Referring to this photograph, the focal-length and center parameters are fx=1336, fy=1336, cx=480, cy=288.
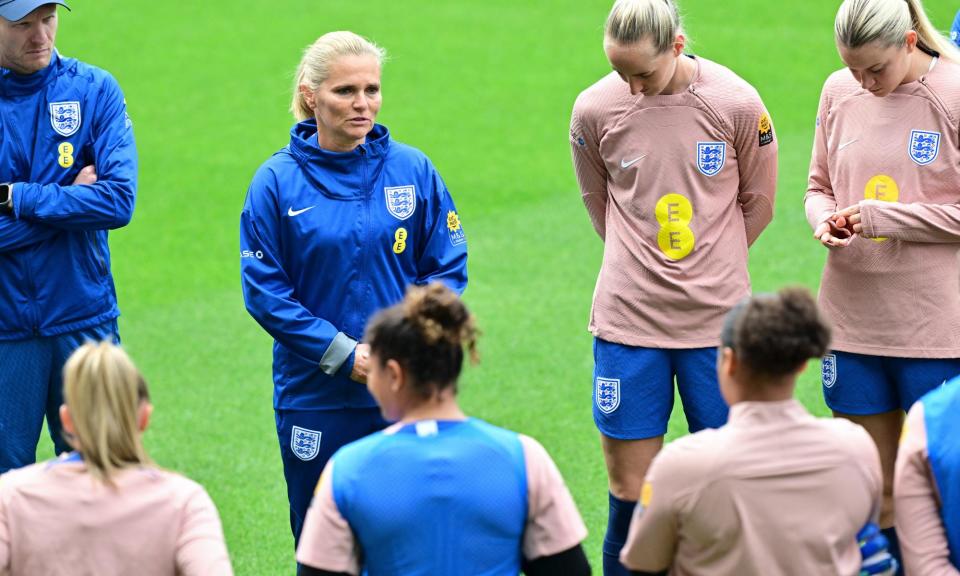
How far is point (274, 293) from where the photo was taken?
442cm

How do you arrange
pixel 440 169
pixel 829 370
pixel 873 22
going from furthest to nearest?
pixel 440 169
pixel 829 370
pixel 873 22

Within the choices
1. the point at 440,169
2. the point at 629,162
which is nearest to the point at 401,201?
the point at 629,162

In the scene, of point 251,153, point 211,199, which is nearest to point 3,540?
point 211,199

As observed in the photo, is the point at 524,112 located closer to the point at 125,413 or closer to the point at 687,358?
the point at 687,358

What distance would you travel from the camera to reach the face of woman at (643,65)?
172 inches

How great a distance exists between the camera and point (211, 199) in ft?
39.9

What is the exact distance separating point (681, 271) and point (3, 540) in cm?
246

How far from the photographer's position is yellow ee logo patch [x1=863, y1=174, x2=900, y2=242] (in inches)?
180

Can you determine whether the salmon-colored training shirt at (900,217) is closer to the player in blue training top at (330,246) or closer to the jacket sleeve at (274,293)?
the player in blue training top at (330,246)

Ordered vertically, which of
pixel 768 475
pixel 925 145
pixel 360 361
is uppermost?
pixel 925 145

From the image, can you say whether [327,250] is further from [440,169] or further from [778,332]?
[440,169]

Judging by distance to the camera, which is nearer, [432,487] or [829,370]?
[432,487]

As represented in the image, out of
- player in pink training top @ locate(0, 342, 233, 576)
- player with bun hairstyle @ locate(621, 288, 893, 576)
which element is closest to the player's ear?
player in pink training top @ locate(0, 342, 233, 576)

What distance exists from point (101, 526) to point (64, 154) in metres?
2.23
